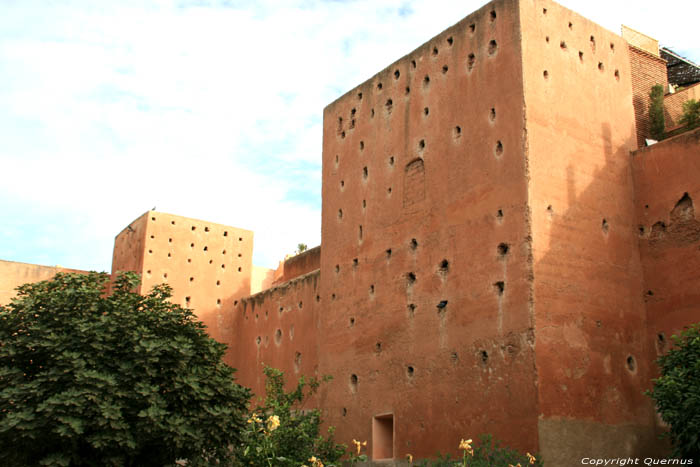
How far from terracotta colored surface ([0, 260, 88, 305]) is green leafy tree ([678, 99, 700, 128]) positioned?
54.6 ft

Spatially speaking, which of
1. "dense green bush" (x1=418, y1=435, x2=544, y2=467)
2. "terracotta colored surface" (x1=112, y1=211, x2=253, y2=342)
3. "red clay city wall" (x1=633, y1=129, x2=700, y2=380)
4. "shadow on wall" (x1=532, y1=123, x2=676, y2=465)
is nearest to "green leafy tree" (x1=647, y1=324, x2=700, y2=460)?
"shadow on wall" (x1=532, y1=123, x2=676, y2=465)

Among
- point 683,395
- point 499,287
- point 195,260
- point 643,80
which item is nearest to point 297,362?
point 195,260

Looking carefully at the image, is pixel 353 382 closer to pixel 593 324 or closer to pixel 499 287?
pixel 499 287

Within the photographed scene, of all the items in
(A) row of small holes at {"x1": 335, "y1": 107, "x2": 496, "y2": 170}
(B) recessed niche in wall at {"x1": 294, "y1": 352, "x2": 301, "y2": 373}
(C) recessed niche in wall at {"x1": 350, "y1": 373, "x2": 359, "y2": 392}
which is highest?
(A) row of small holes at {"x1": 335, "y1": 107, "x2": 496, "y2": 170}

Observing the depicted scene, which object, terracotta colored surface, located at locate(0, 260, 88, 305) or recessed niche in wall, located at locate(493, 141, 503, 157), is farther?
terracotta colored surface, located at locate(0, 260, 88, 305)

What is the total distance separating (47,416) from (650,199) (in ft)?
34.5

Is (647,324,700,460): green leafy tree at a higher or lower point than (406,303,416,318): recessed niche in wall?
lower

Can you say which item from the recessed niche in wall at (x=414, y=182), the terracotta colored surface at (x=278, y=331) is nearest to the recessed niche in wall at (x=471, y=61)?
the recessed niche in wall at (x=414, y=182)

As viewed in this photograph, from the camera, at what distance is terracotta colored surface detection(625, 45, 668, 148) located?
1566 cm

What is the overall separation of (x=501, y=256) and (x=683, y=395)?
3.57 meters

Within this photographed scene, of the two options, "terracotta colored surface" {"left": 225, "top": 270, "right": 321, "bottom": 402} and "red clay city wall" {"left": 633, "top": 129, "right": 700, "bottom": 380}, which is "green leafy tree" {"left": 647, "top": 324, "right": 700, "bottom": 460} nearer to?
"red clay city wall" {"left": 633, "top": 129, "right": 700, "bottom": 380}

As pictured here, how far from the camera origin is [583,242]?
13.3 meters

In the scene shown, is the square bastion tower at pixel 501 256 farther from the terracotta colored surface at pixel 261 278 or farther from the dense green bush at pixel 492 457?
the terracotta colored surface at pixel 261 278

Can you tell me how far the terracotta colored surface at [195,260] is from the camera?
22.2m
